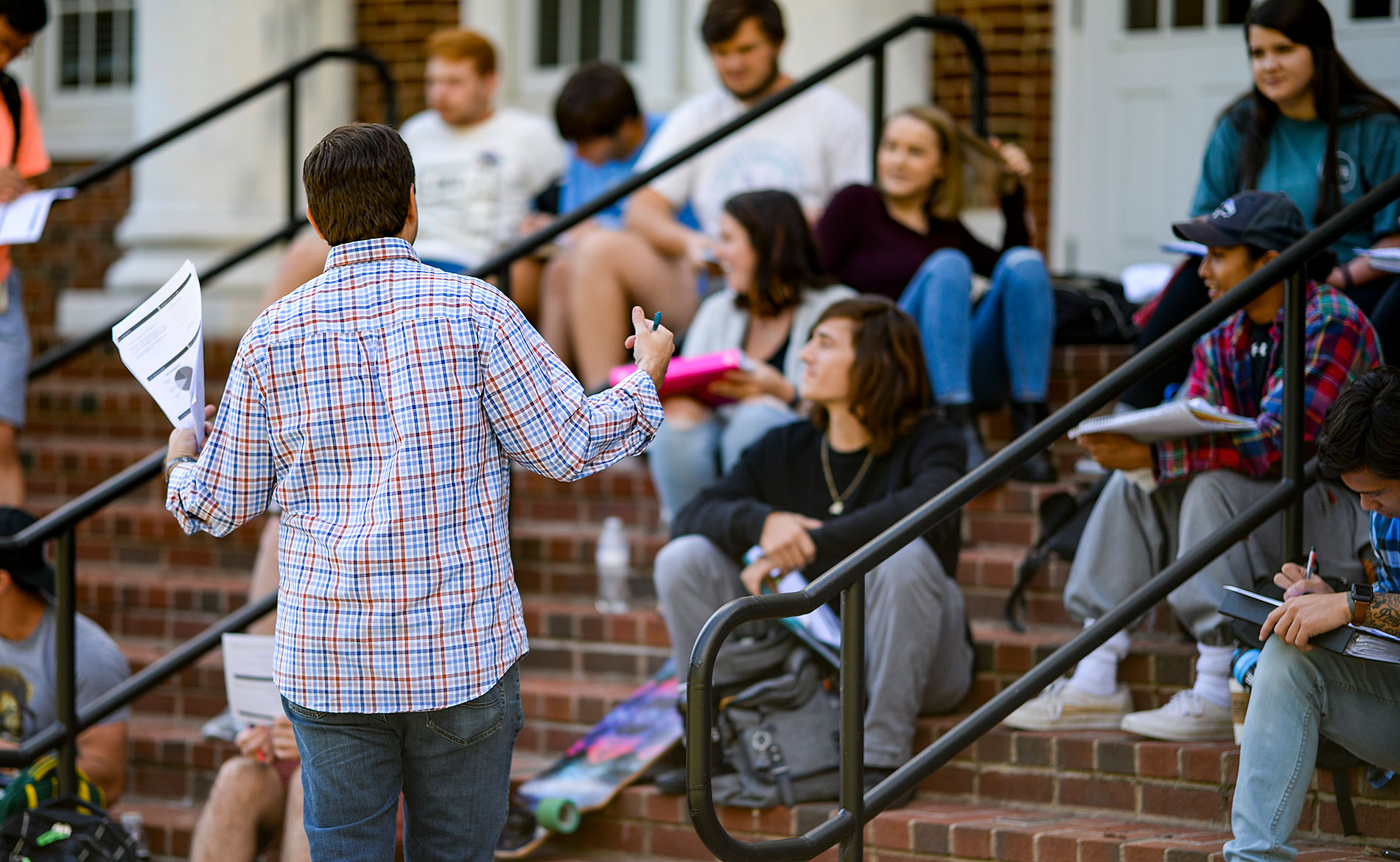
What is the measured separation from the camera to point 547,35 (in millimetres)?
7809

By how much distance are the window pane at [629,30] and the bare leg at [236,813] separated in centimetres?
501

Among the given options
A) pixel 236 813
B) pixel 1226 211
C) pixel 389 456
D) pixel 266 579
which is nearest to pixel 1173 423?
pixel 1226 211

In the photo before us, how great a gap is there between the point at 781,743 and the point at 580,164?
276 cm

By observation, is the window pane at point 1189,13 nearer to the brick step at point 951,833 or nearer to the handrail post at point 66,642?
the brick step at point 951,833

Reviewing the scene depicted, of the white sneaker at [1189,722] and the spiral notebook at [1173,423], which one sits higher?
the spiral notebook at [1173,423]

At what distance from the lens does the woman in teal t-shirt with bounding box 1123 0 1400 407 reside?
13.2ft

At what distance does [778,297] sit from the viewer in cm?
458

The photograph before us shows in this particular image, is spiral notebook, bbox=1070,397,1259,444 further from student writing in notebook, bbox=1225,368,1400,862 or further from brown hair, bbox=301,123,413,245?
brown hair, bbox=301,123,413,245

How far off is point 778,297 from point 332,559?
8.03 ft

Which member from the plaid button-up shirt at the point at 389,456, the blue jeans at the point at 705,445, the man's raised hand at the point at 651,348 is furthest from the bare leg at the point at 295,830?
the man's raised hand at the point at 651,348

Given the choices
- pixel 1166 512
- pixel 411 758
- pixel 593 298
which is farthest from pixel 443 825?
pixel 593 298

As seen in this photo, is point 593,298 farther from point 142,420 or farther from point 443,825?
point 443,825

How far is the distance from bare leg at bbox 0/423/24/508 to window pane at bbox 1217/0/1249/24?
15.7ft

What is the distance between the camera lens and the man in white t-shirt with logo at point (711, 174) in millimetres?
5113
